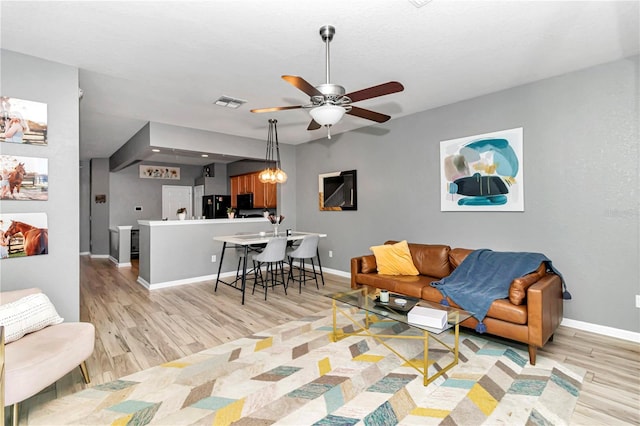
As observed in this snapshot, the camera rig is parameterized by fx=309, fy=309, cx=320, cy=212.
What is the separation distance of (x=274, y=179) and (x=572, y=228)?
375cm

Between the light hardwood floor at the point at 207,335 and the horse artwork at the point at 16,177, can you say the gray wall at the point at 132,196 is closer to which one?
the light hardwood floor at the point at 207,335

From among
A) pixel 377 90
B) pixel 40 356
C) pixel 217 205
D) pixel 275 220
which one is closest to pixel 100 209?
pixel 217 205

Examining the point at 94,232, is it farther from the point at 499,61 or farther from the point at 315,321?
the point at 499,61

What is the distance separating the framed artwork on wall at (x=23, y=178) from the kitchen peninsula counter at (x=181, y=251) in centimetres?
209

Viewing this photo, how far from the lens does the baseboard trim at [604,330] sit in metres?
2.90

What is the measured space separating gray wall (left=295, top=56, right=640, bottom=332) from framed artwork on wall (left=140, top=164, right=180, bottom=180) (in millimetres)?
6823

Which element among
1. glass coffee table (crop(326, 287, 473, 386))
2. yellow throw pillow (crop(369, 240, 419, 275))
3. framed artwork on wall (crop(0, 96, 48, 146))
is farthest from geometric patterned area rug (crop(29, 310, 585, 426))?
framed artwork on wall (crop(0, 96, 48, 146))

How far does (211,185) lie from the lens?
8.73 metres

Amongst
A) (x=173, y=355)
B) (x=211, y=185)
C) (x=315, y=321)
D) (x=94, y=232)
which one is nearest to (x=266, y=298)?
(x=315, y=321)

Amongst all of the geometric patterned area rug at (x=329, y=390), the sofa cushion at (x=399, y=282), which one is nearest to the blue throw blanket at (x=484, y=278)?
the sofa cushion at (x=399, y=282)

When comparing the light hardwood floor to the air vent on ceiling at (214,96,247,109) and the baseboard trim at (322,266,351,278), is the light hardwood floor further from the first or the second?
the air vent on ceiling at (214,96,247,109)

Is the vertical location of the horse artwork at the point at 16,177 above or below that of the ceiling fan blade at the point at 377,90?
below

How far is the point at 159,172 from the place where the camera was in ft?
28.2

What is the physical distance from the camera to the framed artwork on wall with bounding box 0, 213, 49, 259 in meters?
2.59
